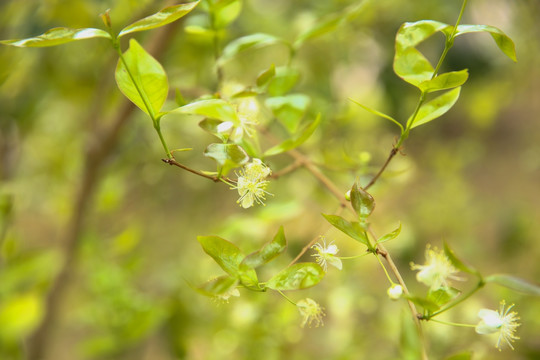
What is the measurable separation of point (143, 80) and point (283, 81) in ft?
0.47

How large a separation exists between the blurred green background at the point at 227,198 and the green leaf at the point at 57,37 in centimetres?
18

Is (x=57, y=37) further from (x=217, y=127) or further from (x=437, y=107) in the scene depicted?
(x=437, y=107)

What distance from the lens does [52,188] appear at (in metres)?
0.91

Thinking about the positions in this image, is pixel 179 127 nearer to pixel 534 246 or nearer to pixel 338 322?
pixel 338 322

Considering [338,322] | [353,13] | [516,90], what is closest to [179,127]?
[338,322]

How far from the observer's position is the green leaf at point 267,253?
0.85 feet

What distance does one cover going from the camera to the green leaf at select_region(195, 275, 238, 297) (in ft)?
0.82

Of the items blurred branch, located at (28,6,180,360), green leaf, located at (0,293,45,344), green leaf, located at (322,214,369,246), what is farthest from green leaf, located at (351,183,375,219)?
green leaf, located at (0,293,45,344)

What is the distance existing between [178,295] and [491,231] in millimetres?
810

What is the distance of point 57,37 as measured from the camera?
0.25 m

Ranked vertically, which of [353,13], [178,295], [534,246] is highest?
[353,13]

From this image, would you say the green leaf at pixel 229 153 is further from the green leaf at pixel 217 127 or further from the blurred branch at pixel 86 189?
the blurred branch at pixel 86 189

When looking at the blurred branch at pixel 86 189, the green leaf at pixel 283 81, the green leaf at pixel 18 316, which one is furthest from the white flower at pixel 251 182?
the green leaf at pixel 18 316

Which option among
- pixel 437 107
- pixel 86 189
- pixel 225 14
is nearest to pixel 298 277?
pixel 437 107
